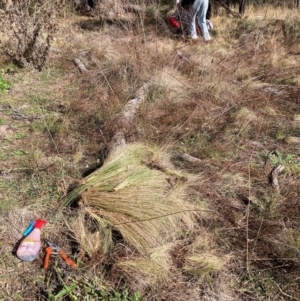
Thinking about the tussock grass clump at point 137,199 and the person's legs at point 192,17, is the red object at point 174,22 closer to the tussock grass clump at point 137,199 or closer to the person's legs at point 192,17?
the person's legs at point 192,17

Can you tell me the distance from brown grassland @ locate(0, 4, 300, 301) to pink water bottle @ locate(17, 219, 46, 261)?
0.13ft

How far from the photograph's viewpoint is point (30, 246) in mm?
2121

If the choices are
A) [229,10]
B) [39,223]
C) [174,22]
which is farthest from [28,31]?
[229,10]

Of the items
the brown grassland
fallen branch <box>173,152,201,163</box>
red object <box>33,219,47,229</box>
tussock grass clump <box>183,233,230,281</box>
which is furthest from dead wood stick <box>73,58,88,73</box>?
tussock grass clump <box>183,233,230,281</box>

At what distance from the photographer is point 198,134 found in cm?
338

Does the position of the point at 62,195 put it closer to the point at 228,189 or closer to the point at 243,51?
the point at 228,189

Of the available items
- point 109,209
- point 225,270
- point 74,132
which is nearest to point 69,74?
point 74,132

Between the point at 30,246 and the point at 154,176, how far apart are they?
100 cm

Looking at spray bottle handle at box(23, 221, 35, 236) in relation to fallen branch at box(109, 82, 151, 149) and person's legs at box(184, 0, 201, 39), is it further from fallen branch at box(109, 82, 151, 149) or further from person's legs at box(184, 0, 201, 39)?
person's legs at box(184, 0, 201, 39)

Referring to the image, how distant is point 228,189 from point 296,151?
98 centimetres

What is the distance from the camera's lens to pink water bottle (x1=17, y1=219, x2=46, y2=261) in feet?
6.85

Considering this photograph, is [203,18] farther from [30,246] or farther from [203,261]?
[30,246]

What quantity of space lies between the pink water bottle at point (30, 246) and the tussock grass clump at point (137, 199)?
33 cm

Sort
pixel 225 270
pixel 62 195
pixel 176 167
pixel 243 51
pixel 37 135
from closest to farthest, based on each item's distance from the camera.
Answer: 1. pixel 225 270
2. pixel 62 195
3. pixel 176 167
4. pixel 37 135
5. pixel 243 51
